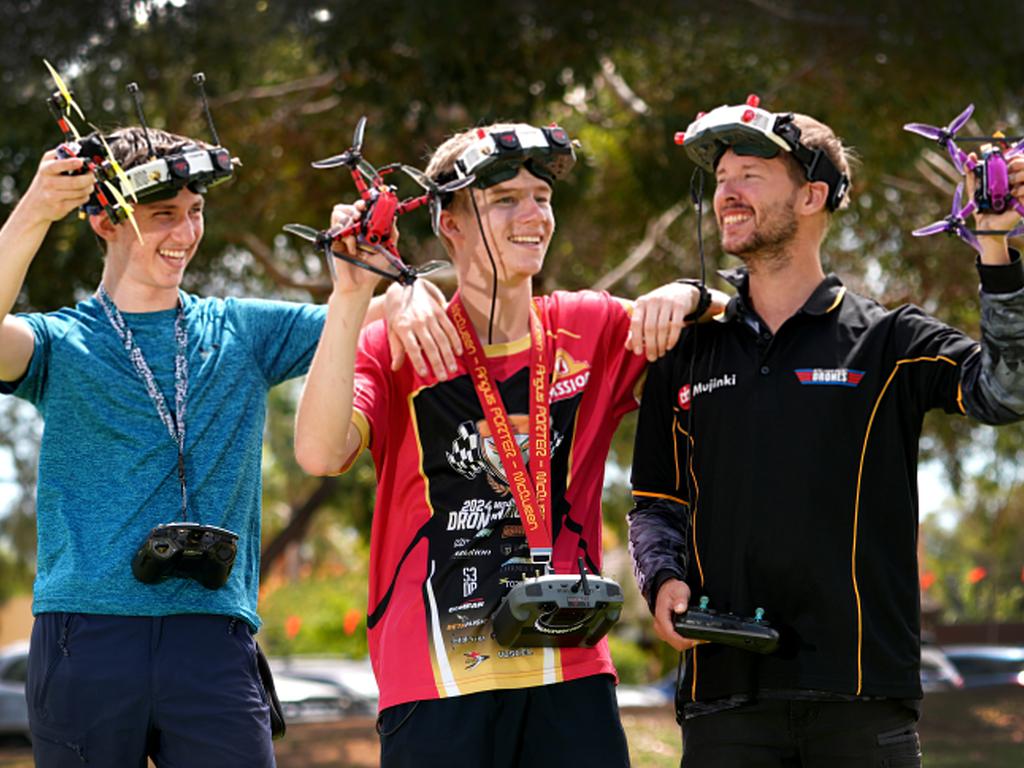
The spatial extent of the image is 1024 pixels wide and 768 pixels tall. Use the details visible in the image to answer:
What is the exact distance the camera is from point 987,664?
12609 millimetres

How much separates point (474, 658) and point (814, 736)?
0.97m

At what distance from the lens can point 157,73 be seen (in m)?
11.1

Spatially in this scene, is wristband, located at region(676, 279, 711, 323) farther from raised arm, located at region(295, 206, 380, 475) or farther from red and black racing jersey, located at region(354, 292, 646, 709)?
raised arm, located at region(295, 206, 380, 475)

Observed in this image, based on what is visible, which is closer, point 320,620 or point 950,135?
point 950,135

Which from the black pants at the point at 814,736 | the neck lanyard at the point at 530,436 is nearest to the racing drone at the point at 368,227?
the neck lanyard at the point at 530,436

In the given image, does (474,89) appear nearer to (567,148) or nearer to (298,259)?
(298,259)

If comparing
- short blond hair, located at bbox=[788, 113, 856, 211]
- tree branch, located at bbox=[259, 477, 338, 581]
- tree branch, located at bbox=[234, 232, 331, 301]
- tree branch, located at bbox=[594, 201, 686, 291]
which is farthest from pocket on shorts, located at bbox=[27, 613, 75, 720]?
tree branch, located at bbox=[259, 477, 338, 581]

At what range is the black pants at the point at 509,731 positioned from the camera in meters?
3.91

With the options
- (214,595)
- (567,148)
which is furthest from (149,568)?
(567,148)

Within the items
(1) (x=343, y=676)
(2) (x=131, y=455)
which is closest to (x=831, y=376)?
(2) (x=131, y=455)

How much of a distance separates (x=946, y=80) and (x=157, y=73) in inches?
241

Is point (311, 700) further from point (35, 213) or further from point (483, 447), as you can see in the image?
point (35, 213)

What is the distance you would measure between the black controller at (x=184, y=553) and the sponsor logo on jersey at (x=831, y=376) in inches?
68.3

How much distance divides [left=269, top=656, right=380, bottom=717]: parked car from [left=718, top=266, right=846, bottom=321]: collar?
28.3 ft
